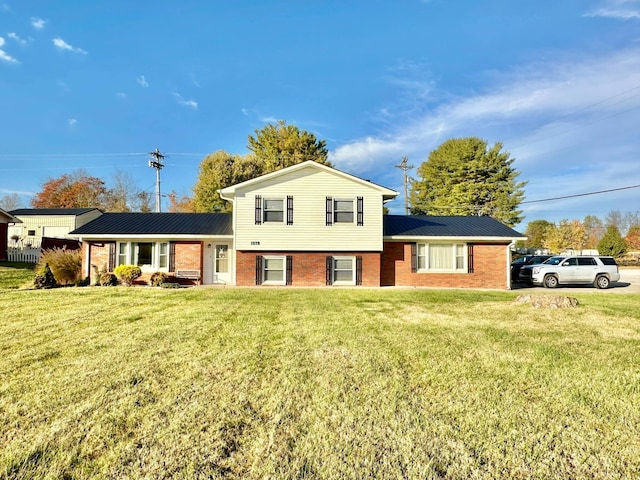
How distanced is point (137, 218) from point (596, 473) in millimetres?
20241

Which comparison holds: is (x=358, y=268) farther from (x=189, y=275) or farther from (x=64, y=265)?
(x=64, y=265)

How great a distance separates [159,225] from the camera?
17.6 meters

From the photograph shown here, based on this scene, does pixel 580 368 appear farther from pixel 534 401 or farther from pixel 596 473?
pixel 596 473

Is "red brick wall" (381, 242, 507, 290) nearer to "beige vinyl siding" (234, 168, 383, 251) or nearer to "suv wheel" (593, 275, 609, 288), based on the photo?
"beige vinyl siding" (234, 168, 383, 251)

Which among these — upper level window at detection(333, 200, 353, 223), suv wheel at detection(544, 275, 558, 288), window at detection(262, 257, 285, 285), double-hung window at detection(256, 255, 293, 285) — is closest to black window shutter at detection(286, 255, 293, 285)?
double-hung window at detection(256, 255, 293, 285)

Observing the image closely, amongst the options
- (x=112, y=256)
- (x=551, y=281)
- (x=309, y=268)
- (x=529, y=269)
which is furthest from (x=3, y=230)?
(x=551, y=281)

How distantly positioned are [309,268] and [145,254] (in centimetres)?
831

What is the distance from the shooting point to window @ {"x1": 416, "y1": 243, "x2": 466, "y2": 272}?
17156 mm

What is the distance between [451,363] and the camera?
457 cm

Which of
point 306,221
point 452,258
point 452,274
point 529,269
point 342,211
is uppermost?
point 342,211

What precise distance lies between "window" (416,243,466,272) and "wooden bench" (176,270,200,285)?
11.0 m

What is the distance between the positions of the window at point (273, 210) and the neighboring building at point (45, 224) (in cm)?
2090

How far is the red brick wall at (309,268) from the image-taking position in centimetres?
1628

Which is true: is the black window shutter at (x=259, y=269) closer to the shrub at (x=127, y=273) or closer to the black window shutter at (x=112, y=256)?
the shrub at (x=127, y=273)
